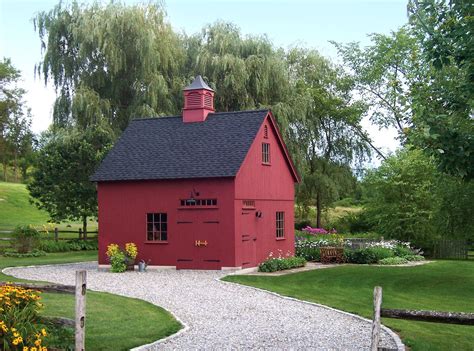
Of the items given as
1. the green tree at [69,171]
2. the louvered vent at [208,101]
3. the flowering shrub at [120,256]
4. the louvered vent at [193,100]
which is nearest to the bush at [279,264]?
the flowering shrub at [120,256]

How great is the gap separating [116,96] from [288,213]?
12.5 m

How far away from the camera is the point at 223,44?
34.3 m

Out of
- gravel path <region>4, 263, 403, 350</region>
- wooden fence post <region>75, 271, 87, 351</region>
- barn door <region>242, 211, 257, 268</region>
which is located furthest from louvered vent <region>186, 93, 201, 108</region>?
wooden fence post <region>75, 271, 87, 351</region>

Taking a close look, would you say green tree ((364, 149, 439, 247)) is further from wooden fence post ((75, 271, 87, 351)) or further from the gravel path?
wooden fence post ((75, 271, 87, 351))

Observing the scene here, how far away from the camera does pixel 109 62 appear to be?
32.2m

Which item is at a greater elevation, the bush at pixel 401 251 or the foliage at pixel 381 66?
the foliage at pixel 381 66

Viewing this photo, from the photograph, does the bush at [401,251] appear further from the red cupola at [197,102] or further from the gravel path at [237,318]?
the gravel path at [237,318]

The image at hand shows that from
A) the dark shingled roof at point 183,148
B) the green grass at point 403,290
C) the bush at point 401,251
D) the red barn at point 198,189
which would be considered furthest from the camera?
the bush at point 401,251

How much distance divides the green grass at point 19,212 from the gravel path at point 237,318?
36.1 m

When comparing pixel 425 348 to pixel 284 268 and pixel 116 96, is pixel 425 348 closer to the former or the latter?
pixel 284 268

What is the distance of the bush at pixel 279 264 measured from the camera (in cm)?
2209

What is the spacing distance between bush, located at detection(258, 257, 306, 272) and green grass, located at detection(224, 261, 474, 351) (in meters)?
1.25

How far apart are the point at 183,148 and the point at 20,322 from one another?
15.5 meters

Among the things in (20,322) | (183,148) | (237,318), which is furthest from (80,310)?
(183,148)
